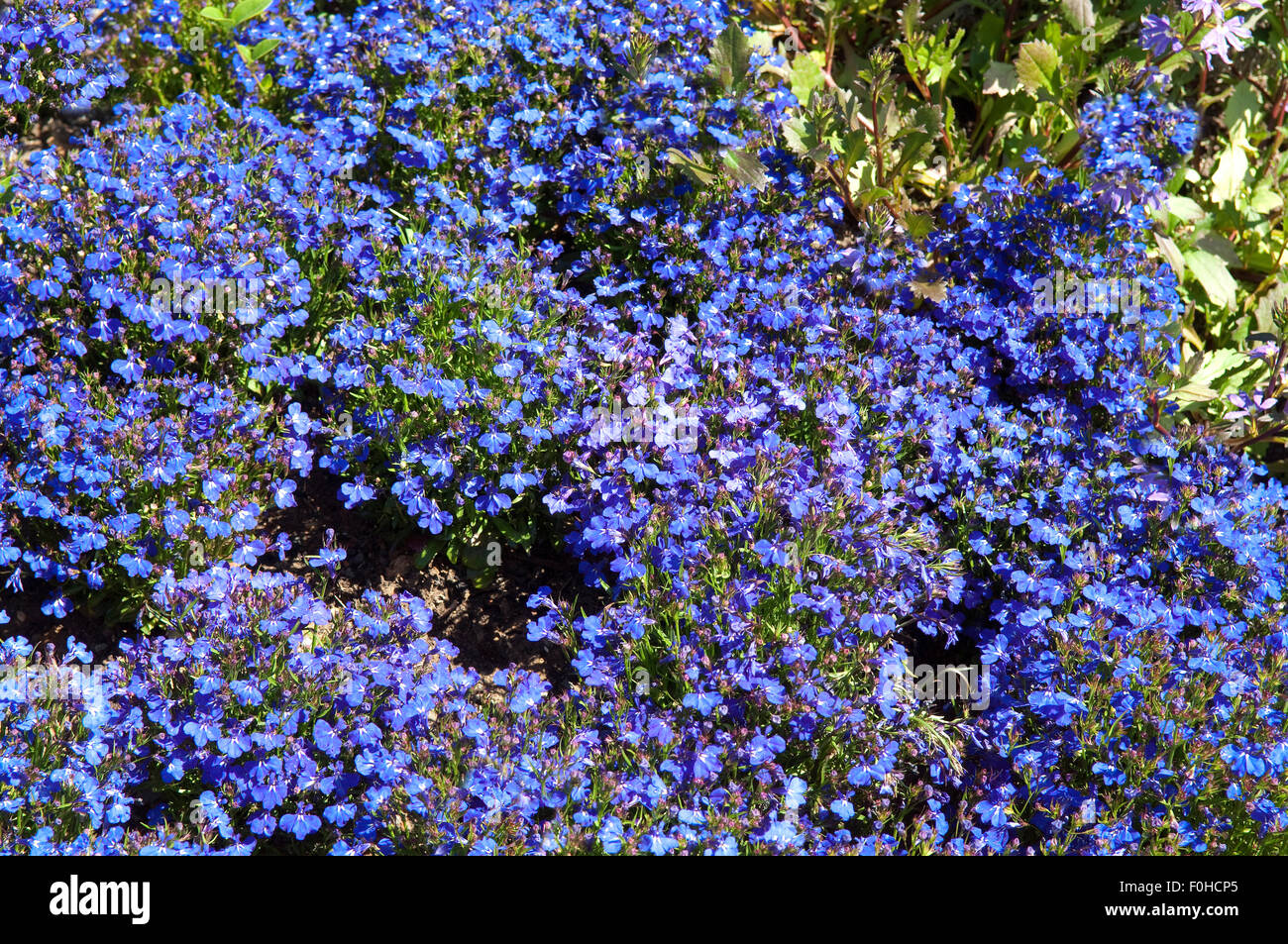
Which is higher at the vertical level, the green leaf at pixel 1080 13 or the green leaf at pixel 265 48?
the green leaf at pixel 265 48

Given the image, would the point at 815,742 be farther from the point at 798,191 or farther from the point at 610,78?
the point at 610,78

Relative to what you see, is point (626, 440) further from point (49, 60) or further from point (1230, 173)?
point (1230, 173)

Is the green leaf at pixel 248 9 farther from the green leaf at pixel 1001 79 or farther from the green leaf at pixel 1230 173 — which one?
the green leaf at pixel 1230 173

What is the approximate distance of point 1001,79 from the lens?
16.4 feet

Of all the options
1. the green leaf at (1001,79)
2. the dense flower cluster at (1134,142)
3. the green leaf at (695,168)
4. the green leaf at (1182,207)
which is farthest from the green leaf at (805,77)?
the green leaf at (1182,207)

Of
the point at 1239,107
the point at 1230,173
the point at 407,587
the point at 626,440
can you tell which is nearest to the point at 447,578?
the point at 407,587

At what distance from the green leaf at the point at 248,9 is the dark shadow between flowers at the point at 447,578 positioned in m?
2.02

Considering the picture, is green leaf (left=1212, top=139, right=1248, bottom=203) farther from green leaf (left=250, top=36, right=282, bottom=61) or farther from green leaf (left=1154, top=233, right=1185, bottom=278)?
green leaf (left=250, top=36, right=282, bottom=61)

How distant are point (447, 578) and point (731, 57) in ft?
7.36

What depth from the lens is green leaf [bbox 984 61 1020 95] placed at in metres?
4.98

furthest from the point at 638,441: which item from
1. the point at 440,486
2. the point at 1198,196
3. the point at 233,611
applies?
the point at 1198,196

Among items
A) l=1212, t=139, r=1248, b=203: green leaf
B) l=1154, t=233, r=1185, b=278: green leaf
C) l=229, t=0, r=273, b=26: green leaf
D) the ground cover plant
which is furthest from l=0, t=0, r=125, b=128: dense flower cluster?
l=1212, t=139, r=1248, b=203: green leaf

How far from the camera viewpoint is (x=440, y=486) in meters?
3.75

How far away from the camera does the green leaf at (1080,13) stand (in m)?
4.76
